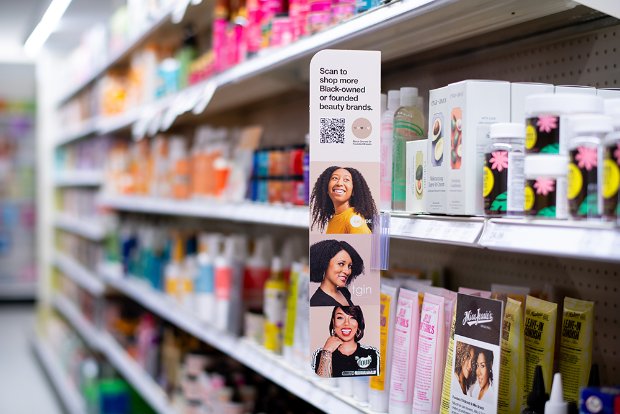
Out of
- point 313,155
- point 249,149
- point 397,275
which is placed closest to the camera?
point 313,155

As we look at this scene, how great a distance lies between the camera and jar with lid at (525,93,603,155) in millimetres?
1162

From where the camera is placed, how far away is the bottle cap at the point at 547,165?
1.15 metres

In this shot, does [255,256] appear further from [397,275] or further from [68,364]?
[68,364]

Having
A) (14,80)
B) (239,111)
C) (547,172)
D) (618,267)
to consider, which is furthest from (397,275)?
(14,80)

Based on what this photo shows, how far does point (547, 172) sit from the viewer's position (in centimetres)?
115

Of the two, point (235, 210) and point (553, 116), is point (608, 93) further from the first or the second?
point (235, 210)

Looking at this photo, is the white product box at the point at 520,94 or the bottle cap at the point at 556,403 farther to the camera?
the white product box at the point at 520,94

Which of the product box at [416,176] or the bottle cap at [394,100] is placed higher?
the bottle cap at [394,100]

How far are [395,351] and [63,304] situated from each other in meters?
5.95

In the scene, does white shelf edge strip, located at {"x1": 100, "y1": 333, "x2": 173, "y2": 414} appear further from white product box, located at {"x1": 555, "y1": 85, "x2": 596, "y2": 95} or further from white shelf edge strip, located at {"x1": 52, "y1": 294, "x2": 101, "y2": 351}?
white product box, located at {"x1": 555, "y1": 85, "x2": 596, "y2": 95}

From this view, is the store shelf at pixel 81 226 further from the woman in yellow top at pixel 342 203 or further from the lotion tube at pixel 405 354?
the woman in yellow top at pixel 342 203

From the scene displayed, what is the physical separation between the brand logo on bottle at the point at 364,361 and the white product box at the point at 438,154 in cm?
30

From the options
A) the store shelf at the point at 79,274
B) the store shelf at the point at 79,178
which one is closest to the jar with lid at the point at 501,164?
the store shelf at the point at 79,274

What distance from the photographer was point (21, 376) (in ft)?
21.2
